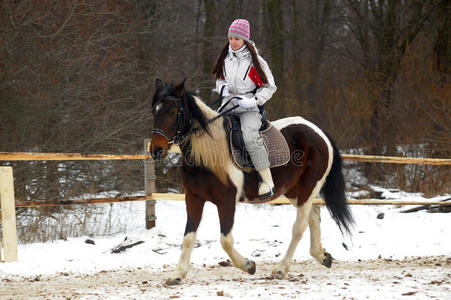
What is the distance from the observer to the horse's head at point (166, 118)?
4.35m

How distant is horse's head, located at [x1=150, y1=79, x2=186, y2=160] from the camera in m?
4.35

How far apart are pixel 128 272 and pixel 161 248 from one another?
52.6 inches

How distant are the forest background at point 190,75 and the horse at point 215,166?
14.6ft

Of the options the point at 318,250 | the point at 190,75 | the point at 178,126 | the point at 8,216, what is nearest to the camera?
the point at 178,126

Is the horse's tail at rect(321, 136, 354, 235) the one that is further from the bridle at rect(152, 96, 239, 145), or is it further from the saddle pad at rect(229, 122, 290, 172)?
the bridle at rect(152, 96, 239, 145)

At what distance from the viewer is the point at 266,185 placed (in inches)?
195

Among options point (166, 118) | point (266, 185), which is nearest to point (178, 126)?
point (166, 118)

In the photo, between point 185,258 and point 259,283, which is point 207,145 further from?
point 259,283

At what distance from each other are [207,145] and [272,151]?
77 cm

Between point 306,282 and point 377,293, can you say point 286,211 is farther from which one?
point 377,293

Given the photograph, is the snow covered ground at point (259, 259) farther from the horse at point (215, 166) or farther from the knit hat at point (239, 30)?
the knit hat at point (239, 30)

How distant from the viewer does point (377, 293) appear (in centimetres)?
411

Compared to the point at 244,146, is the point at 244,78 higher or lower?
higher

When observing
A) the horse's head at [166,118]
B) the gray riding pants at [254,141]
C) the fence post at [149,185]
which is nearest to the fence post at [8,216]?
the fence post at [149,185]
